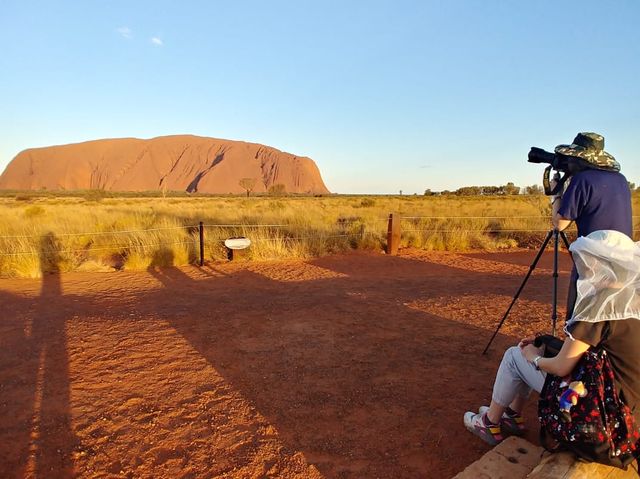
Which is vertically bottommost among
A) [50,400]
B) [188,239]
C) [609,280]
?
[50,400]

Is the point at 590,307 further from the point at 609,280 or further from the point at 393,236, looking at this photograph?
the point at 393,236

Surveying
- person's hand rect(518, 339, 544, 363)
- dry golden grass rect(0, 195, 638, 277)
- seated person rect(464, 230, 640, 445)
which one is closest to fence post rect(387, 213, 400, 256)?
dry golden grass rect(0, 195, 638, 277)

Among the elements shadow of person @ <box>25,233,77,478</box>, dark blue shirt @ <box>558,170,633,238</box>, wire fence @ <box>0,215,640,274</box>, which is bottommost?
shadow of person @ <box>25,233,77,478</box>

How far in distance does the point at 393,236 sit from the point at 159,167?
124507 mm

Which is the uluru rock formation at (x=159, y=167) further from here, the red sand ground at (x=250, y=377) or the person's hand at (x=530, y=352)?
the person's hand at (x=530, y=352)

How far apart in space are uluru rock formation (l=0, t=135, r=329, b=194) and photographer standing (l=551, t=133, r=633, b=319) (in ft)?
369

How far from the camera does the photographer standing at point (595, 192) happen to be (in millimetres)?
2717

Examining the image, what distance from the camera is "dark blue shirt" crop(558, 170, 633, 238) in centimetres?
271

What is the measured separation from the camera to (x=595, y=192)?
2.72m

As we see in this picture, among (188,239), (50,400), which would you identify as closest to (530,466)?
(50,400)

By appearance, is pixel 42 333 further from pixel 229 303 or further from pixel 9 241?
pixel 9 241

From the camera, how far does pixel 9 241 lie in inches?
364

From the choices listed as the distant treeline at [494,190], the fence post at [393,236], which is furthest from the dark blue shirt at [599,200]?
the distant treeline at [494,190]

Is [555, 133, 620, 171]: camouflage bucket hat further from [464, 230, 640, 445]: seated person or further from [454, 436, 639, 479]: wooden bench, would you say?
[454, 436, 639, 479]: wooden bench
